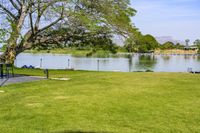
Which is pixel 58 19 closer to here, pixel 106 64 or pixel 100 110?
pixel 100 110

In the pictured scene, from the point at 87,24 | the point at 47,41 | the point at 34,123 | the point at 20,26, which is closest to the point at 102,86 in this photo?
the point at 34,123

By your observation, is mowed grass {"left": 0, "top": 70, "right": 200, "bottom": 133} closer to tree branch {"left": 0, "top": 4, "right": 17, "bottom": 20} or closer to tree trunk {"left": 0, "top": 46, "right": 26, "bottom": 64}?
tree trunk {"left": 0, "top": 46, "right": 26, "bottom": 64}

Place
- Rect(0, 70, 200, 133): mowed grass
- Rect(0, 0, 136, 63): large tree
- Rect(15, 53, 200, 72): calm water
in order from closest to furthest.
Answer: Rect(0, 70, 200, 133): mowed grass < Rect(0, 0, 136, 63): large tree < Rect(15, 53, 200, 72): calm water

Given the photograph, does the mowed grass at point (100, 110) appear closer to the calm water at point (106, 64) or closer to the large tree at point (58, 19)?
the large tree at point (58, 19)

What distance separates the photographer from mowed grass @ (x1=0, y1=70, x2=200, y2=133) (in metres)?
7.37

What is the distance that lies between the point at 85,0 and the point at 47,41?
478cm

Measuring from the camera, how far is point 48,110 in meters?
8.97

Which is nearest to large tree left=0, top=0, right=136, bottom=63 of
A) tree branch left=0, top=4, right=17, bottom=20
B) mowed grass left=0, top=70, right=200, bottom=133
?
tree branch left=0, top=4, right=17, bottom=20

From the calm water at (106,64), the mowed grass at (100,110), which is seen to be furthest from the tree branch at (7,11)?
the calm water at (106,64)

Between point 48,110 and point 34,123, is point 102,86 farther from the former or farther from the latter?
point 34,123

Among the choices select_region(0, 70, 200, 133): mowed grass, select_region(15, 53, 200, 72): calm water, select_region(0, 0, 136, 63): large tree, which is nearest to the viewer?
select_region(0, 70, 200, 133): mowed grass

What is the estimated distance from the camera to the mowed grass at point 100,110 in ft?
24.2

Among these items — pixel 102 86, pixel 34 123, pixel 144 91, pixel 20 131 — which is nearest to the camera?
pixel 20 131

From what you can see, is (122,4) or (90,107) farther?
(122,4)
